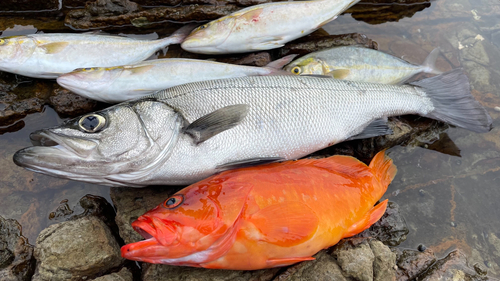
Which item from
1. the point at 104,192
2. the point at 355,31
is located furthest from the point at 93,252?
the point at 355,31

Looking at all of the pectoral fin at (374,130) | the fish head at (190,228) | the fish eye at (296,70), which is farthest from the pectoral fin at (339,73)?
the fish head at (190,228)

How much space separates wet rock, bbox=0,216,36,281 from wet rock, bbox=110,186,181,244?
83 cm

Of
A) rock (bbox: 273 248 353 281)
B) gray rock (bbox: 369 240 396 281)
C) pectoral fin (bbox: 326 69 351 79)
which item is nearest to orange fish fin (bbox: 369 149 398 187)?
gray rock (bbox: 369 240 396 281)

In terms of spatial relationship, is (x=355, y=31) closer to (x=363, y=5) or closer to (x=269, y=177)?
(x=363, y=5)

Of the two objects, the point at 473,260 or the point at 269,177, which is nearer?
the point at 269,177

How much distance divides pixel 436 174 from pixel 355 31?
217 cm

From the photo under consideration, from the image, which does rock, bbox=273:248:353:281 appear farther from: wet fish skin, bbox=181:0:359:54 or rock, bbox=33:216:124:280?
wet fish skin, bbox=181:0:359:54

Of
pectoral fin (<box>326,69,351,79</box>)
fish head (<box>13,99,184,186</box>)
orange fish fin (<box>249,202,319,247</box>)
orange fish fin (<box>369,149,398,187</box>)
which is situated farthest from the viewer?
pectoral fin (<box>326,69,351,79</box>)

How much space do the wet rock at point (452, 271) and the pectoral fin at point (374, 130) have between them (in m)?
1.20

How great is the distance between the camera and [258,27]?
3297mm

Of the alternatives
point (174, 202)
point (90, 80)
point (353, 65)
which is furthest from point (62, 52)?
point (353, 65)

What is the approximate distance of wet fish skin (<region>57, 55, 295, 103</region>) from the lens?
2.75 m

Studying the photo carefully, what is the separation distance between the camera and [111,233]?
2525 mm

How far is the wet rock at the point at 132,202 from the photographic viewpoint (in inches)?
94.3
